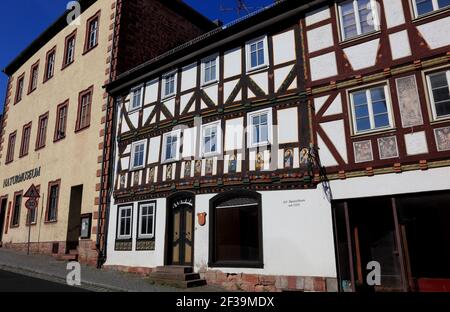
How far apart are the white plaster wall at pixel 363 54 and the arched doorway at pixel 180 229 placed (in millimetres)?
6599

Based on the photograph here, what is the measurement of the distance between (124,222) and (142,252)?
177 cm

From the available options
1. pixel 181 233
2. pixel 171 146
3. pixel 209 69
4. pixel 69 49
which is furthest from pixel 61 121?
pixel 181 233

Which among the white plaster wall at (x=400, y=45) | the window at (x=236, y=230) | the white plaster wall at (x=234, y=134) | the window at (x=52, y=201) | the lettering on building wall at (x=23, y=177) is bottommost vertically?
the window at (x=236, y=230)

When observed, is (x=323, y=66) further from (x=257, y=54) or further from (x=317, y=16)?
(x=257, y=54)

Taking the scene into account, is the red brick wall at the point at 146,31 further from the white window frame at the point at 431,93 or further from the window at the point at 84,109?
the white window frame at the point at 431,93

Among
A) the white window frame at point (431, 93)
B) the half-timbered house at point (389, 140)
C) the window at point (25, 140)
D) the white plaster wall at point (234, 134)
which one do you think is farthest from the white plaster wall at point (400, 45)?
the window at point (25, 140)

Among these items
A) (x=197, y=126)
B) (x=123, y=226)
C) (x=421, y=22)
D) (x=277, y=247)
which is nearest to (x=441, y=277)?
(x=277, y=247)

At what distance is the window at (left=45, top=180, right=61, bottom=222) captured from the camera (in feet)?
61.8

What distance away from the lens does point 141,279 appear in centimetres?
1238

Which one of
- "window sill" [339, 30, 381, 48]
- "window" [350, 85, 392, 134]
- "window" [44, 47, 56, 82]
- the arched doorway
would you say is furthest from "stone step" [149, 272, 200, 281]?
"window" [44, 47, 56, 82]

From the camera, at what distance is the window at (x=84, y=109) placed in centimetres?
1841

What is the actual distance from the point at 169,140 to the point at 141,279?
512cm

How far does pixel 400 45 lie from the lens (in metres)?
9.55

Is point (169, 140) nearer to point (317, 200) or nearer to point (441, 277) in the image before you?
point (317, 200)
